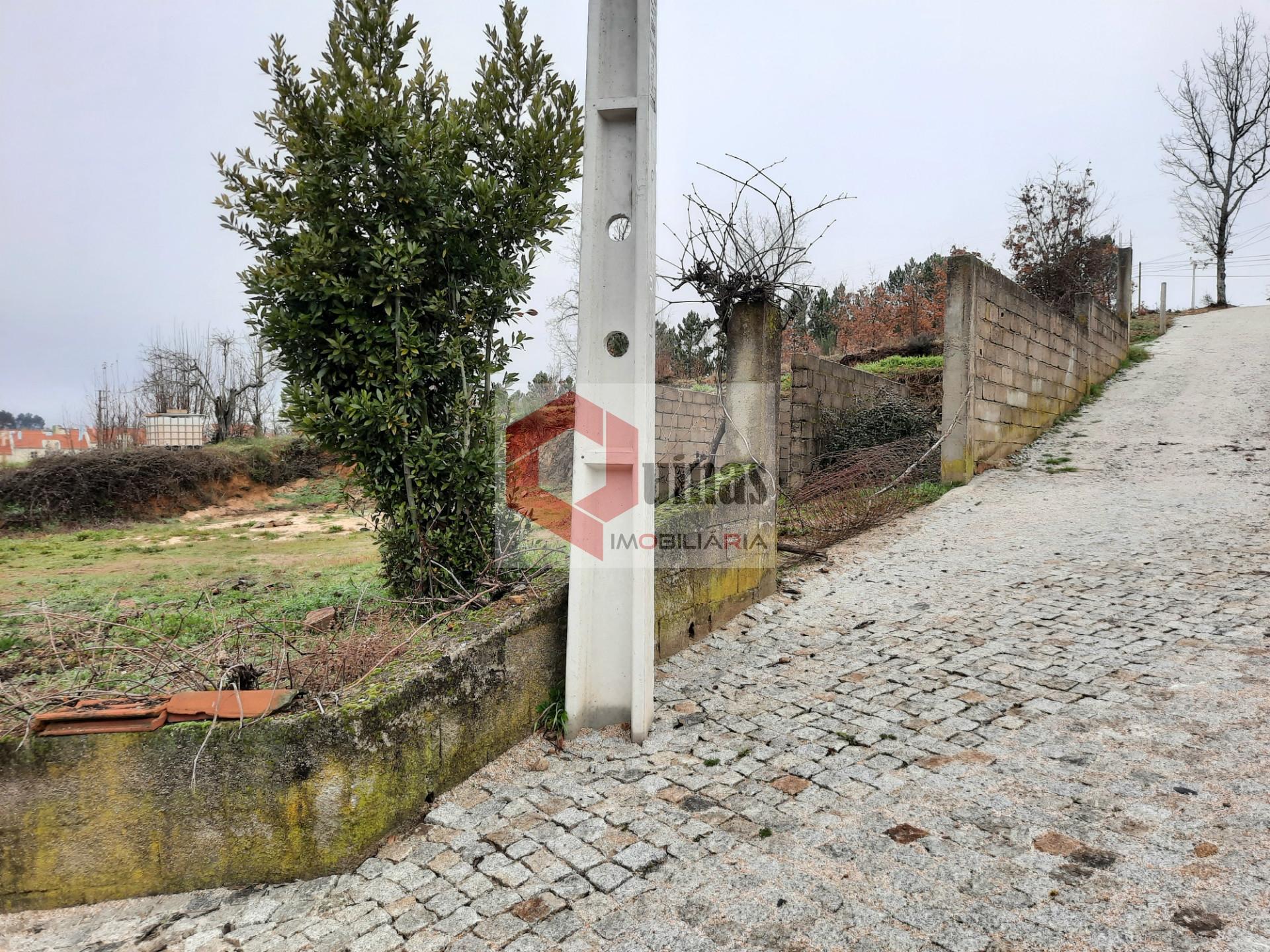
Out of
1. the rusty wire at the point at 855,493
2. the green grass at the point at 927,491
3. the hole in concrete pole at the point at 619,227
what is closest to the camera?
the hole in concrete pole at the point at 619,227

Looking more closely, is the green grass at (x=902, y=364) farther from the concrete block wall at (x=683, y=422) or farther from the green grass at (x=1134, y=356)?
the concrete block wall at (x=683, y=422)

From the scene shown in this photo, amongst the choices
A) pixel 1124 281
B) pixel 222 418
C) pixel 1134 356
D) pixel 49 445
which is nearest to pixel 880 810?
pixel 49 445

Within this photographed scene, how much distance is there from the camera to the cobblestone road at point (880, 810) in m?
2.23

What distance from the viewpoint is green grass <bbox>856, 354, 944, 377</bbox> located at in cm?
1523

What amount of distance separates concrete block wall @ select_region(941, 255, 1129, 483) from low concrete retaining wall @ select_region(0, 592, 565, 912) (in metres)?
8.25

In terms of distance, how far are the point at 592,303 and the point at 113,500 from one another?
1263cm

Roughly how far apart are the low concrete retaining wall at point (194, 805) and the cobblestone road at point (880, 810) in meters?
0.10

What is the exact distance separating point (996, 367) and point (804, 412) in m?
2.77

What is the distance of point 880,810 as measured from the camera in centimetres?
281

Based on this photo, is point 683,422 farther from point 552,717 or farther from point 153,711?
point 153,711

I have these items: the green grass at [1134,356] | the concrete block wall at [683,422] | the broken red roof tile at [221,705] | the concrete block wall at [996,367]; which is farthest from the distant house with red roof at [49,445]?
the green grass at [1134,356]

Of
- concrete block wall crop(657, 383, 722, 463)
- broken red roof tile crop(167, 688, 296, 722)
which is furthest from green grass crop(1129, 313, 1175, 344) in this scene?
broken red roof tile crop(167, 688, 296, 722)

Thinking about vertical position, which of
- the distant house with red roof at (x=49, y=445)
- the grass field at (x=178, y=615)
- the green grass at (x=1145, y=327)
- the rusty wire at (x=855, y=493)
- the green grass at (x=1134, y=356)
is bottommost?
the grass field at (x=178, y=615)

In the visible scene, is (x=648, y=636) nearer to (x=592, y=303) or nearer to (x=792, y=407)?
(x=592, y=303)
